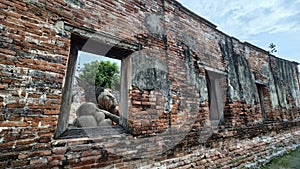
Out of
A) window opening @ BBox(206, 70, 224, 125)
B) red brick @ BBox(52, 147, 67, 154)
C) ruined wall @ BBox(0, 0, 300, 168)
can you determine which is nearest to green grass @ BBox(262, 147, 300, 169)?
ruined wall @ BBox(0, 0, 300, 168)

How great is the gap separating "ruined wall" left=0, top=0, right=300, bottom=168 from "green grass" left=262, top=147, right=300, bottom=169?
0.30 meters

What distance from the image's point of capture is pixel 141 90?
2770 millimetres

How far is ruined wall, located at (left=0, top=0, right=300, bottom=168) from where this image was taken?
1.78m

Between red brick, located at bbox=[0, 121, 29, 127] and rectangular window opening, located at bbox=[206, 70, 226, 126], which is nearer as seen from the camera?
red brick, located at bbox=[0, 121, 29, 127]

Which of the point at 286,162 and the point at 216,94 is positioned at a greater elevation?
the point at 216,94

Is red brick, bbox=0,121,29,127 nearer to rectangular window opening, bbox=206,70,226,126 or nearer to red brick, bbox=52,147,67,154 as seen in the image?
red brick, bbox=52,147,67,154

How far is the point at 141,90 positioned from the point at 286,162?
4.94m

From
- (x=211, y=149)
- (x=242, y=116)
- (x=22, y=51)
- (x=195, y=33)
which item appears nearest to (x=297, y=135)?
(x=242, y=116)

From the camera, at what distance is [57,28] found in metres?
2.16

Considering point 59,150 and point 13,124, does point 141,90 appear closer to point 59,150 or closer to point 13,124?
point 59,150

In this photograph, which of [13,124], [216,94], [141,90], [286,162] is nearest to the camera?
[13,124]

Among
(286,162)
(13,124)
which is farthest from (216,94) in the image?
(13,124)

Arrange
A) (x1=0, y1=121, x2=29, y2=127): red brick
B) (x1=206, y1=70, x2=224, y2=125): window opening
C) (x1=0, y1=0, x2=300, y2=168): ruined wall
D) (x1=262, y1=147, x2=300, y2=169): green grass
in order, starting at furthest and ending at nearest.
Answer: (x1=206, y1=70, x2=224, y2=125): window opening → (x1=262, y1=147, x2=300, y2=169): green grass → (x1=0, y1=0, x2=300, y2=168): ruined wall → (x1=0, y1=121, x2=29, y2=127): red brick

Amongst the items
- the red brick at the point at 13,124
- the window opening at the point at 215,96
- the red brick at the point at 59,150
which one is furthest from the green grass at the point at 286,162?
the red brick at the point at 13,124
